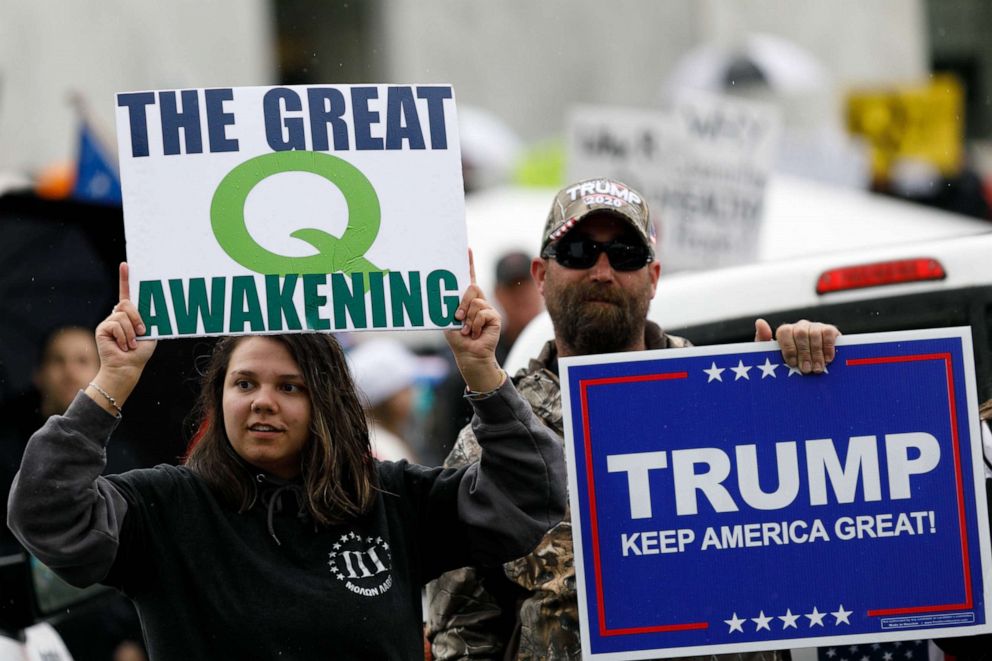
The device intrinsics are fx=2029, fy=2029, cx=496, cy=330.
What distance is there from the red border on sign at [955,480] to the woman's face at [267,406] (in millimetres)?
1134

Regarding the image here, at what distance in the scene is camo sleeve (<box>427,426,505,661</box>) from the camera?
4375 millimetres

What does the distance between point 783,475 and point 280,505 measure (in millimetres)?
1036

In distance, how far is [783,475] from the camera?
13.7ft

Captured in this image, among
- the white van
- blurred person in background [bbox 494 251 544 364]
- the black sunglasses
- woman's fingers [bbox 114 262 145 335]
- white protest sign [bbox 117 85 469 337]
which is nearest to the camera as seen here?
woman's fingers [bbox 114 262 145 335]

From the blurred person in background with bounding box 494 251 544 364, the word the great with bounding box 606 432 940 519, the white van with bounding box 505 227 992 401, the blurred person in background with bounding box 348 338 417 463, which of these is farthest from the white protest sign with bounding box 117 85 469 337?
the blurred person in background with bounding box 494 251 544 364

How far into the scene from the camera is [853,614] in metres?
4.13

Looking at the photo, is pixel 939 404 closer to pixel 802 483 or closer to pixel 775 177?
pixel 802 483

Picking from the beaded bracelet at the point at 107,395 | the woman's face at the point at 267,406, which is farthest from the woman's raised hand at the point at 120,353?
the woman's face at the point at 267,406

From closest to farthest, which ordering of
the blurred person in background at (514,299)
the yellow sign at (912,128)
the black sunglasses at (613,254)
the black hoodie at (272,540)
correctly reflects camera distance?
the black hoodie at (272,540)
the black sunglasses at (613,254)
the blurred person in background at (514,299)
the yellow sign at (912,128)

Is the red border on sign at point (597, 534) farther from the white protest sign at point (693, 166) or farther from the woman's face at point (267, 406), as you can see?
the white protest sign at point (693, 166)

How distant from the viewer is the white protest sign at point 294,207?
159 inches

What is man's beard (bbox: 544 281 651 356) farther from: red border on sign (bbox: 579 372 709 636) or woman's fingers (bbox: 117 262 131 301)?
woman's fingers (bbox: 117 262 131 301)

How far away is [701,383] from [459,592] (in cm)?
71

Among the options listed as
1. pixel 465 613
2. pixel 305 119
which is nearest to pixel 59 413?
pixel 465 613
